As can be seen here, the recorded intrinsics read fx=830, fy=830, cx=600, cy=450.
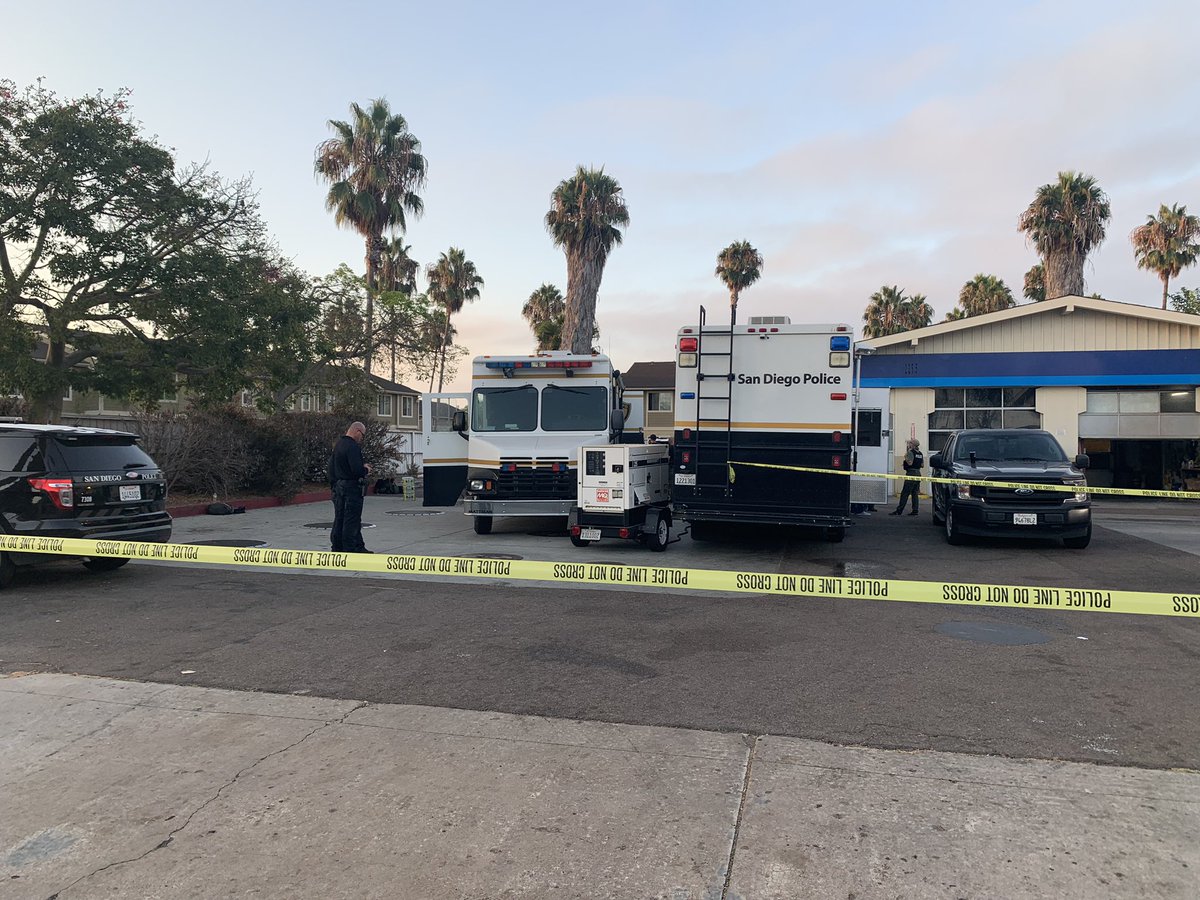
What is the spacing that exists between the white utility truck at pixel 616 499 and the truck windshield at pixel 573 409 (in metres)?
1.47

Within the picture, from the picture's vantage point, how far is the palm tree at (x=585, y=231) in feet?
110

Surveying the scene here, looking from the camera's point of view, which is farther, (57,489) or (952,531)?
(952,531)

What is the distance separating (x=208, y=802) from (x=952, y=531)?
11.3 metres

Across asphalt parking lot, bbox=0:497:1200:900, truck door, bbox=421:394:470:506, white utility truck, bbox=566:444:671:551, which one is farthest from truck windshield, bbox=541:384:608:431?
asphalt parking lot, bbox=0:497:1200:900

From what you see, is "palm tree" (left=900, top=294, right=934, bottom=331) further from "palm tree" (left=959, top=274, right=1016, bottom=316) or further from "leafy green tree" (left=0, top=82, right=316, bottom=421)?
"leafy green tree" (left=0, top=82, right=316, bottom=421)

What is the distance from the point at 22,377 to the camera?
15648 millimetres

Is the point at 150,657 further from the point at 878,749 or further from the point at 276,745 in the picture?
the point at 878,749

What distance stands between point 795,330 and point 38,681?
29.0ft

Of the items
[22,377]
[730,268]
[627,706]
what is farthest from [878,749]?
[730,268]

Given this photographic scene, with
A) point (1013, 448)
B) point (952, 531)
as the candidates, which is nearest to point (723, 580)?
point (952, 531)

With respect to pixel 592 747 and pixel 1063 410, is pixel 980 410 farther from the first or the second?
pixel 592 747

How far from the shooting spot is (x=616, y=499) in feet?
36.4

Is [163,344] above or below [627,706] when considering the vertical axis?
above

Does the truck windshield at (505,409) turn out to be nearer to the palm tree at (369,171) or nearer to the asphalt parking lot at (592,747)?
the asphalt parking lot at (592,747)
